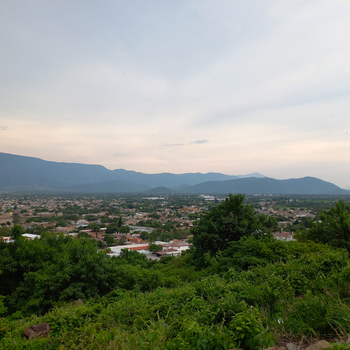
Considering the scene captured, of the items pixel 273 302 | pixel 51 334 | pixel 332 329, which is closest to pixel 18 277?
pixel 51 334

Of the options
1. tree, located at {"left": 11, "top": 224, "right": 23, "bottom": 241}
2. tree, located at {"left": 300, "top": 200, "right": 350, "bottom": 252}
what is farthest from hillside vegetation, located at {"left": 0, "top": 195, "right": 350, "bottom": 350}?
tree, located at {"left": 300, "top": 200, "right": 350, "bottom": 252}

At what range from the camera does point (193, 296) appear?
14.1ft

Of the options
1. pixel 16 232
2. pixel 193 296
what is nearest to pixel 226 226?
pixel 193 296

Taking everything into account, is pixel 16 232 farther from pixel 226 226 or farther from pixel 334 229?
pixel 334 229

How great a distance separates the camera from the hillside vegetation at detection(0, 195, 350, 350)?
103 inches

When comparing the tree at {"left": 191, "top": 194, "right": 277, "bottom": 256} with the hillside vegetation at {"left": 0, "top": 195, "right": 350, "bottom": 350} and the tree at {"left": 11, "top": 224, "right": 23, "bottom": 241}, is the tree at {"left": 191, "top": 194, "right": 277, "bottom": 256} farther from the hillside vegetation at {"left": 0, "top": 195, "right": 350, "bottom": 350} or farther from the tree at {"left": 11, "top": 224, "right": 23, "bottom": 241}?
the tree at {"left": 11, "top": 224, "right": 23, "bottom": 241}

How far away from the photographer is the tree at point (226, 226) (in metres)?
10.6

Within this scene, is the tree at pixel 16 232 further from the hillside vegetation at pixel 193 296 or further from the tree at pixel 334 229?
the tree at pixel 334 229

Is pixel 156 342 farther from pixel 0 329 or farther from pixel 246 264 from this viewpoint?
pixel 246 264

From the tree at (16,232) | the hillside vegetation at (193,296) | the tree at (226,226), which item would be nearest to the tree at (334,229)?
the hillside vegetation at (193,296)

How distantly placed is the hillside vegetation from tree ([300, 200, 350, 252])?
0.23m

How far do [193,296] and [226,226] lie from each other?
7.05m

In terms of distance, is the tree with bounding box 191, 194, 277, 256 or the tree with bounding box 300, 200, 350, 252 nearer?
the tree with bounding box 300, 200, 350, 252

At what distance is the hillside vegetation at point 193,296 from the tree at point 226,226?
1.9 inches
